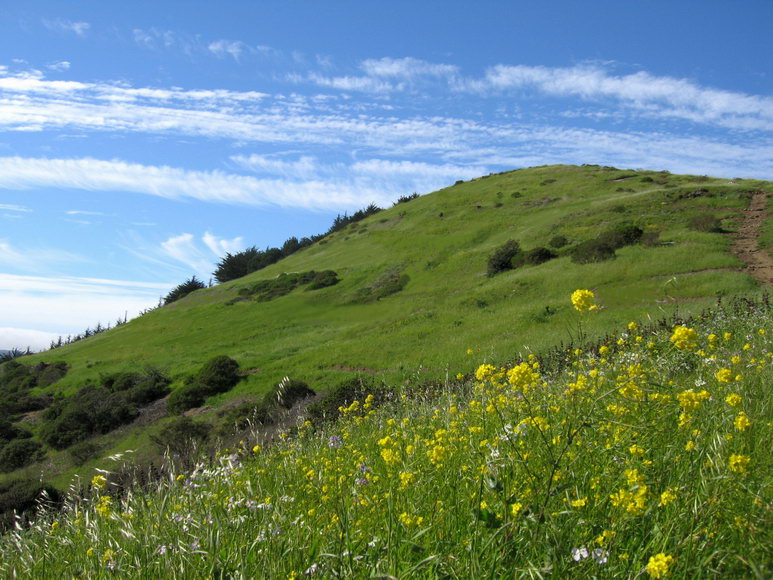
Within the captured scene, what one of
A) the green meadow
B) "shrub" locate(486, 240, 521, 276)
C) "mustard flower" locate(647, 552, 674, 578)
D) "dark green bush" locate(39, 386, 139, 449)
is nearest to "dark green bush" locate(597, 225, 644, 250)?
the green meadow

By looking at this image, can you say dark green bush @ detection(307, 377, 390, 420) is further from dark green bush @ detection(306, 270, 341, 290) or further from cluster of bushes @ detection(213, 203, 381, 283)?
cluster of bushes @ detection(213, 203, 381, 283)

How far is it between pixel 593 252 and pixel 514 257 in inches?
266

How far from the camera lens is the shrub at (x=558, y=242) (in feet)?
118

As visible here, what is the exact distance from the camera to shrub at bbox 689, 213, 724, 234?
103 ft

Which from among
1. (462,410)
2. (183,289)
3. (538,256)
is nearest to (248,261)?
(183,289)

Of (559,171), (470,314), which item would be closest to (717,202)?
(470,314)

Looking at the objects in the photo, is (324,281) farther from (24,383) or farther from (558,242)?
(24,383)

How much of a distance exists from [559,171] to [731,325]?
62567mm

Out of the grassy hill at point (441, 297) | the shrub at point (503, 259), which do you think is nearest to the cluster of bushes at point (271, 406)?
the grassy hill at point (441, 297)

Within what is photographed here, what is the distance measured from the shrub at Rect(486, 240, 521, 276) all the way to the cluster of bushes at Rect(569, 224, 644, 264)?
4955mm

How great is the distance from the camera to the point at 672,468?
10.6 ft

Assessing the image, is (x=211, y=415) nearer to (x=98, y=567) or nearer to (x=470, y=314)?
(x=470, y=314)

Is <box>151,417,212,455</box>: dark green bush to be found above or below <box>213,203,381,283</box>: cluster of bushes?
below

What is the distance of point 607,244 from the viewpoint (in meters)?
30.8
